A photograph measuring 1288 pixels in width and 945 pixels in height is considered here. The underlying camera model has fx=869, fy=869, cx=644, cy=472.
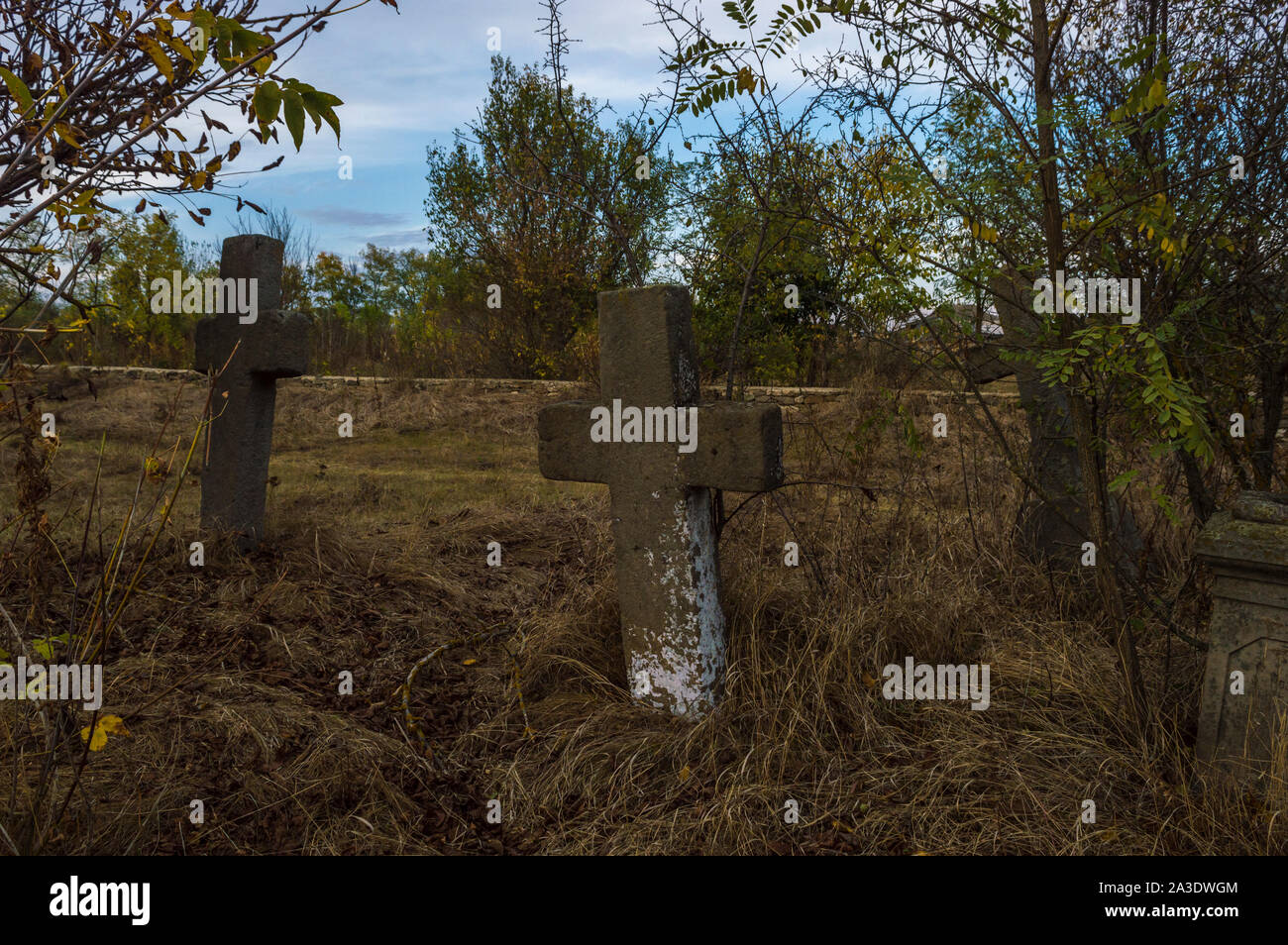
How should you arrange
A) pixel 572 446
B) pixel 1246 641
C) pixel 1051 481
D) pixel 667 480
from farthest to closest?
pixel 1051 481 → pixel 572 446 → pixel 667 480 → pixel 1246 641

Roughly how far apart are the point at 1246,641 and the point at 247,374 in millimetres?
5413

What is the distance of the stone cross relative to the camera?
5.50 metres

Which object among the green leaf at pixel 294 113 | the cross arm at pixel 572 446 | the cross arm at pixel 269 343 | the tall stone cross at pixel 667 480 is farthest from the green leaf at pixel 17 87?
the cross arm at pixel 269 343

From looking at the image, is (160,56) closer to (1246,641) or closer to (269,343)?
(1246,641)

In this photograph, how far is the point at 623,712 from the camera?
3471 mm

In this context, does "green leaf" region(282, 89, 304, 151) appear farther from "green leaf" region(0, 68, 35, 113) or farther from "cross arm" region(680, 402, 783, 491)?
"cross arm" region(680, 402, 783, 491)

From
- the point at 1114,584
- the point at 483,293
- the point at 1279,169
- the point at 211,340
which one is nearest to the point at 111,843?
the point at 1114,584

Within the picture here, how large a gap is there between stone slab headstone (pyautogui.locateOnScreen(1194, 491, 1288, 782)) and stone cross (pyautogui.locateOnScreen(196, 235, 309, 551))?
4993mm

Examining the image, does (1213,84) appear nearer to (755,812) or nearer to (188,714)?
(755,812)

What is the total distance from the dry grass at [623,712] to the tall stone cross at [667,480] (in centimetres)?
16

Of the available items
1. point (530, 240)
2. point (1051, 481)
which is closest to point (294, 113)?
point (1051, 481)

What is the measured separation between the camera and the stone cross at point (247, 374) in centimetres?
550

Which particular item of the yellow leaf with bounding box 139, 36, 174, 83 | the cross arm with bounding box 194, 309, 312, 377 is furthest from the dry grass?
the yellow leaf with bounding box 139, 36, 174, 83

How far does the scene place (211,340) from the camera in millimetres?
5730
